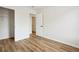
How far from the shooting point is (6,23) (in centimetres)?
516

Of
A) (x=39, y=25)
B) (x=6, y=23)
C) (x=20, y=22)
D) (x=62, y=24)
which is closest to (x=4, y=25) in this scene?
(x=6, y=23)

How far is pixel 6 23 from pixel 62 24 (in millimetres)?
3458

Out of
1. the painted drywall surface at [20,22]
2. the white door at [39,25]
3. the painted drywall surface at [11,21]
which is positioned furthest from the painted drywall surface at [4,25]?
the white door at [39,25]

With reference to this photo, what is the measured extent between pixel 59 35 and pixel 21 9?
2.68 m

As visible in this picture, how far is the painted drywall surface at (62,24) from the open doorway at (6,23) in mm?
2310

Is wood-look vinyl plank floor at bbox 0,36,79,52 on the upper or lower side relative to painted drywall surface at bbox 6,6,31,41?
lower

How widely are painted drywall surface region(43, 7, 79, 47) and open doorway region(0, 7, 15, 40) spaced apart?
231 centimetres

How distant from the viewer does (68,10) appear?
3801 mm

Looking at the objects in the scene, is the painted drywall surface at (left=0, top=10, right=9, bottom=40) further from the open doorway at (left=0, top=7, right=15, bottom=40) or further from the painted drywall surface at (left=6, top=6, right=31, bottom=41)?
the painted drywall surface at (left=6, top=6, right=31, bottom=41)

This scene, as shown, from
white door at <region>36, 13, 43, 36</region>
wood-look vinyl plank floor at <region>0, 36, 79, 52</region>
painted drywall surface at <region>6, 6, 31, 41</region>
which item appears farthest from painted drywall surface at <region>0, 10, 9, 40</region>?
white door at <region>36, 13, 43, 36</region>

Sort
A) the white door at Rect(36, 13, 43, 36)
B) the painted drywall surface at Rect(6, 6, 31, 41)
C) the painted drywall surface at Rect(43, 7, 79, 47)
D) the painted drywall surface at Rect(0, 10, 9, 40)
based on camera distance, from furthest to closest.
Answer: the white door at Rect(36, 13, 43, 36) < the painted drywall surface at Rect(0, 10, 9, 40) < the painted drywall surface at Rect(6, 6, 31, 41) < the painted drywall surface at Rect(43, 7, 79, 47)

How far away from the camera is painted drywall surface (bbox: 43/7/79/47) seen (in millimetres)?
3568
